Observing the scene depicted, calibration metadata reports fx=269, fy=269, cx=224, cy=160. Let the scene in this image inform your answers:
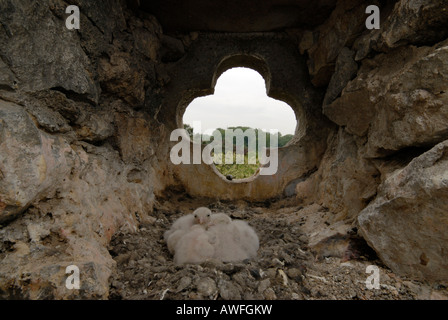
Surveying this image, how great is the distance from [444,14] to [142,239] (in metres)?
2.94

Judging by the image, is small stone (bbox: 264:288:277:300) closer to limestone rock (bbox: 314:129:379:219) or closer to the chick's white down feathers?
the chick's white down feathers

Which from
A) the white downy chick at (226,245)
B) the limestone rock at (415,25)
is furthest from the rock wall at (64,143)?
the limestone rock at (415,25)

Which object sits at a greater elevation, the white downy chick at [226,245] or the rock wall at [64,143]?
the rock wall at [64,143]


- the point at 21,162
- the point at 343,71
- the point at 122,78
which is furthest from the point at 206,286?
the point at 343,71

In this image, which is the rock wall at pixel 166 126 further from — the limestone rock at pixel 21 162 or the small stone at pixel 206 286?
the small stone at pixel 206 286

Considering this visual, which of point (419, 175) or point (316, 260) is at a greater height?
point (419, 175)

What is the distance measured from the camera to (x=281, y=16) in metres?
3.66

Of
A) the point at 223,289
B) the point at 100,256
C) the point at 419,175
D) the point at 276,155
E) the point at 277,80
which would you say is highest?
the point at 277,80

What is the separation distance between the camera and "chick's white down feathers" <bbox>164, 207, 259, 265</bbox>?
2088 millimetres

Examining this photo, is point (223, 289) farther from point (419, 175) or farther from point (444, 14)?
point (444, 14)

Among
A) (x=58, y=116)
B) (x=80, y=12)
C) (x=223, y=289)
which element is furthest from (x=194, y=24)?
(x=223, y=289)

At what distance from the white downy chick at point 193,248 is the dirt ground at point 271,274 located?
0.29 feet

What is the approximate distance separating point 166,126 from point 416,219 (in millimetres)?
3193

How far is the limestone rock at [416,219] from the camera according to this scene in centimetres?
164
